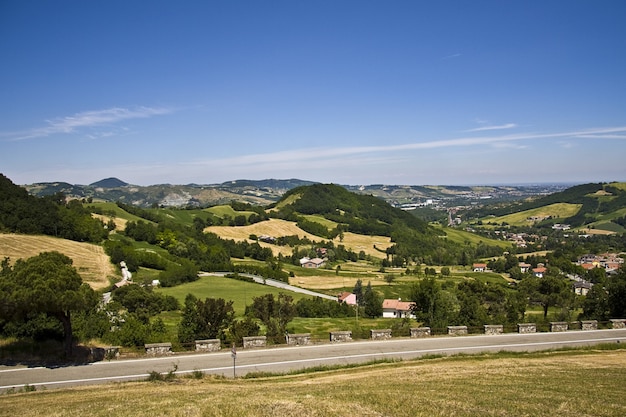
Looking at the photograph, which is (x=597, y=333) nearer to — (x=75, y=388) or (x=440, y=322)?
(x=440, y=322)

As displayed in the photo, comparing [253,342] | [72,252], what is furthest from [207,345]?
[72,252]

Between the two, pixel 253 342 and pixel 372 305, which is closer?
pixel 253 342

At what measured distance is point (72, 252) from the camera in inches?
3349

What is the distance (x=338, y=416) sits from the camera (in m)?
11.9

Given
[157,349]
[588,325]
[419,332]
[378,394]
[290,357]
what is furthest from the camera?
[588,325]

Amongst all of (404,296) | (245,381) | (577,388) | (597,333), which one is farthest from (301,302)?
(577,388)

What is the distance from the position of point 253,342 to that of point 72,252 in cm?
7515

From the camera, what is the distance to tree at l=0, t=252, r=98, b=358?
19.0 m

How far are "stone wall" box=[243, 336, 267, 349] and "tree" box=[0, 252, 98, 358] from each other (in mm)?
7991

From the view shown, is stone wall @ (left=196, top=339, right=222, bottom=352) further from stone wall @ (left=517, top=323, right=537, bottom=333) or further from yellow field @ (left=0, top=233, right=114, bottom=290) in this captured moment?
yellow field @ (left=0, top=233, right=114, bottom=290)

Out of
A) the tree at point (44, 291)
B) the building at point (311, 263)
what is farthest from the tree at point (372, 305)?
the tree at point (44, 291)

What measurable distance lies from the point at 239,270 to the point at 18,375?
93.2 meters

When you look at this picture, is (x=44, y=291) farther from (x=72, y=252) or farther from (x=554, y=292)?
(x=72, y=252)

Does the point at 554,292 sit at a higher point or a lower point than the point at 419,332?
lower
